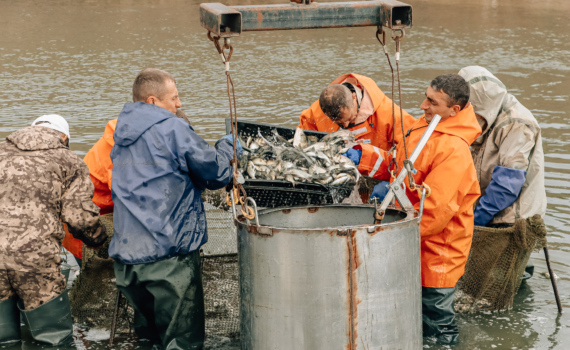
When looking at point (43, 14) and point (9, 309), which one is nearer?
point (9, 309)

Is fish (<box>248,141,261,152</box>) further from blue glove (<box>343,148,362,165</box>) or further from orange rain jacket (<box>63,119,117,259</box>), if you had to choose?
orange rain jacket (<box>63,119,117,259</box>)

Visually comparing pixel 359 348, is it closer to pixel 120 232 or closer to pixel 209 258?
pixel 120 232

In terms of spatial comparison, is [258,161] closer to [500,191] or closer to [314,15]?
[314,15]

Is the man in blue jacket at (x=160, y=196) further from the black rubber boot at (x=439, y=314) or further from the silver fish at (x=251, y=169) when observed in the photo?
the black rubber boot at (x=439, y=314)

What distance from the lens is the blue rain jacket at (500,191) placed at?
4848mm

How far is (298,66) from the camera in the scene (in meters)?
16.1

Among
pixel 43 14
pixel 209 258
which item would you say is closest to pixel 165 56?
pixel 43 14

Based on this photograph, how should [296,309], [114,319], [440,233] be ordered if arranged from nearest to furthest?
[296,309]
[440,233]
[114,319]

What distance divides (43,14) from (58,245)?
21706 millimetres

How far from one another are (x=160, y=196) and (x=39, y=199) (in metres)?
0.94

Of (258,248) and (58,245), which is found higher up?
(258,248)

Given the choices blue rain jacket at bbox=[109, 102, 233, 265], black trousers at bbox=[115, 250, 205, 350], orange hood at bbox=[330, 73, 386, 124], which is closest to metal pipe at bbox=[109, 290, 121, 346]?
black trousers at bbox=[115, 250, 205, 350]

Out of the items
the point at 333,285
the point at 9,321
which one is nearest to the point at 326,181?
the point at 333,285

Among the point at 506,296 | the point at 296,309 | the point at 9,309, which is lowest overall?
the point at 506,296
